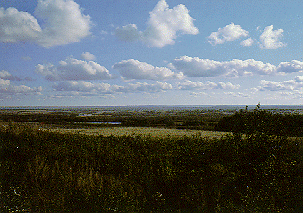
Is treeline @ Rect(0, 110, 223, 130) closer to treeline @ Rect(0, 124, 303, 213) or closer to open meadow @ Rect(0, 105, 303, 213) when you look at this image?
open meadow @ Rect(0, 105, 303, 213)

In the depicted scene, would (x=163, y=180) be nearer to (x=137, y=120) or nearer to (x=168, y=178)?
(x=168, y=178)

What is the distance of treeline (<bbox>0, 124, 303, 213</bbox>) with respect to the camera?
6.29 m

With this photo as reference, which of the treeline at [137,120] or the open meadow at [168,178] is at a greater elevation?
the open meadow at [168,178]

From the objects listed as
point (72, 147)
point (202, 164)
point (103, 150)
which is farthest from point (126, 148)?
A: point (202, 164)

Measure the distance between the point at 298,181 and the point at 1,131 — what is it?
1478 centimetres

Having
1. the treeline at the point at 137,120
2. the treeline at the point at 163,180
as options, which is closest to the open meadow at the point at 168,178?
the treeline at the point at 163,180

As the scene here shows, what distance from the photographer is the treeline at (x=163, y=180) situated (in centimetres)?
629

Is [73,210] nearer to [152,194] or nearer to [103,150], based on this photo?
[152,194]

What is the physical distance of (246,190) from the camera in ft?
22.8

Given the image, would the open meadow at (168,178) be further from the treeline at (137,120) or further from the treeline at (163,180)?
the treeline at (137,120)

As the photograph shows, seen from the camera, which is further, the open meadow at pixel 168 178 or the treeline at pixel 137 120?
the treeline at pixel 137 120

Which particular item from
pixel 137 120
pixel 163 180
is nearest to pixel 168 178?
pixel 163 180

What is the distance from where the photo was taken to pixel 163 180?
24.1ft

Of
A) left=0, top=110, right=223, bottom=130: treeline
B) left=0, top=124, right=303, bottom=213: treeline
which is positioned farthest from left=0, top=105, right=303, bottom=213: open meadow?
left=0, top=110, right=223, bottom=130: treeline
